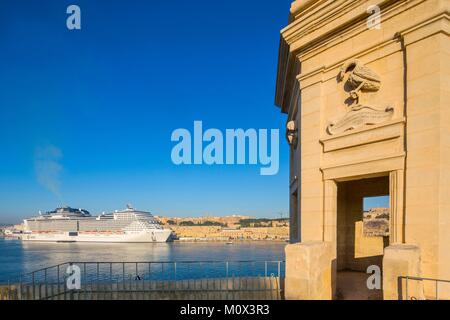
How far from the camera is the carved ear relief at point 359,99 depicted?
7.48 metres

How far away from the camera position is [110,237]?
107m

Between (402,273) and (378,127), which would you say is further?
(378,127)

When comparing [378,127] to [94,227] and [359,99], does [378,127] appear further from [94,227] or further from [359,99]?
[94,227]

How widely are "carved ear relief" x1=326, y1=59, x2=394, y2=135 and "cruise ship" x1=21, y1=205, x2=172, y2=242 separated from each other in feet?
351

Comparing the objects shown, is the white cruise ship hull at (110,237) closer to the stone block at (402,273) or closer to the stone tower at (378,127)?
the stone tower at (378,127)

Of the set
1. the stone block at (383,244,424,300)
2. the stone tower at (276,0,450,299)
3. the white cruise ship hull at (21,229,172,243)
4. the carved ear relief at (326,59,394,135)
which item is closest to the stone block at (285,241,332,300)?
the stone tower at (276,0,450,299)

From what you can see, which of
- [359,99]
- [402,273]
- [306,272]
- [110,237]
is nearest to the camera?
[402,273]

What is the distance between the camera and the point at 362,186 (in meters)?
12.0

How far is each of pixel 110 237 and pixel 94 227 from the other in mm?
10958

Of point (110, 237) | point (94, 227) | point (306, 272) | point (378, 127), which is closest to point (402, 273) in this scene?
point (306, 272)

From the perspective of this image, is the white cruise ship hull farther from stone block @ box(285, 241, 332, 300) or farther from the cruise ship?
stone block @ box(285, 241, 332, 300)

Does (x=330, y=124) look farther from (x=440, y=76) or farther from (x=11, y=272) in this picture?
(x=11, y=272)
